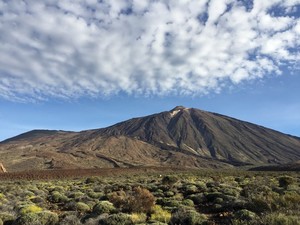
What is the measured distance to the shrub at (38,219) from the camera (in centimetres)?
1098

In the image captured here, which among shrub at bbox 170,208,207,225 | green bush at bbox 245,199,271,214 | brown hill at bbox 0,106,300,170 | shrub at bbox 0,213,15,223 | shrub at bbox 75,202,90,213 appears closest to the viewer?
shrub at bbox 170,208,207,225

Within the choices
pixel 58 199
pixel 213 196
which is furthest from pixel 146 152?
pixel 213 196

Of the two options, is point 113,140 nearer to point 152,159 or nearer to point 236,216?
point 152,159

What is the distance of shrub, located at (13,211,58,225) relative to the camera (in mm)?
10975

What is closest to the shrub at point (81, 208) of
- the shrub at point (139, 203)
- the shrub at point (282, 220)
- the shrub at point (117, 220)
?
the shrub at point (139, 203)

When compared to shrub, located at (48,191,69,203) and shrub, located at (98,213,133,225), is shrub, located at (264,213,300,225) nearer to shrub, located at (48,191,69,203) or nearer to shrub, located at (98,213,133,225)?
shrub, located at (98,213,133,225)

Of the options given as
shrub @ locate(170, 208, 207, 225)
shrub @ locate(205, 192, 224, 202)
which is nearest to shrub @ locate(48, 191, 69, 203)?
shrub @ locate(205, 192, 224, 202)

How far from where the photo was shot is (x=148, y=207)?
13992 millimetres

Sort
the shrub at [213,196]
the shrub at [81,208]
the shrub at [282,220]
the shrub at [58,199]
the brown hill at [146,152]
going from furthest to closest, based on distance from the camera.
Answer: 1. the brown hill at [146,152]
2. the shrub at [58,199]
3. the shrub at [213,196]
4. the shrub at [81,208]
5. the shrub at [282,220]

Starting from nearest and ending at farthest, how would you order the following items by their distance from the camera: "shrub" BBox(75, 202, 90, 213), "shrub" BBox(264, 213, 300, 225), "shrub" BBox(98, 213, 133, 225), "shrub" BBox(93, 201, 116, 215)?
"shrub" BBox(264, 213, 300, 225) < "shrub" BBox(98, 213, 133, 225) < "shrub" BBox(93, 201, 116, 215) < "shrub" BBox(75, 202, 90, 213)

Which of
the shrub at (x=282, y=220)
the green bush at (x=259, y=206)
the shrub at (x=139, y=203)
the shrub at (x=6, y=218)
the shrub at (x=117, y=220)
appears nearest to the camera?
the shrub at (x=282, y=220)

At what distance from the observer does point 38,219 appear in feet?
37.1

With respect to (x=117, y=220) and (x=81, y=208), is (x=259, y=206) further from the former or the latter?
(x=81, y=208)

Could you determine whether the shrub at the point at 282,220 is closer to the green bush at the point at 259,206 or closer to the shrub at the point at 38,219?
the green bush at the point at 259,206
